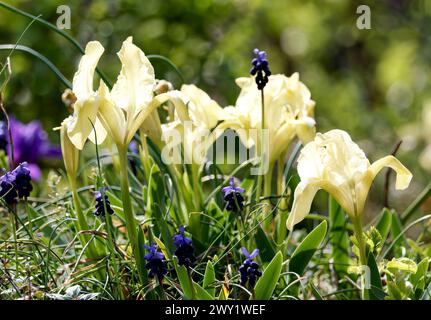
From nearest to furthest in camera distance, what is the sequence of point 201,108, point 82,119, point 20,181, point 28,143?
point 82,119 → point 20,181 → point 201,108 → point 28,143

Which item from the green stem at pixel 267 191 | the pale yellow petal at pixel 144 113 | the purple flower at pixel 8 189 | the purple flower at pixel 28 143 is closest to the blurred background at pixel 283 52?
the purple flower at pixel 28 143

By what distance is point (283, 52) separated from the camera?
5.47 m

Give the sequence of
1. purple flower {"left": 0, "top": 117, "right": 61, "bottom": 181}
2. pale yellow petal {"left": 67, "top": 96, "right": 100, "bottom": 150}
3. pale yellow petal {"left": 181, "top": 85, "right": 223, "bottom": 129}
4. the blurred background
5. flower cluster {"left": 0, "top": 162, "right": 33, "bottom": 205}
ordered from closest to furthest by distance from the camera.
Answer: pale yellow petal {"left": 67, "top": 96, "right": 100, "bottom": 150}
flower cluster {"left": 0, "top": 162, "right": 33, "bottom": 205}
pale yellow petal {"left": 181, "top": 85, "right": 223, "bottom": 129}
purple flower {"left": 0, "top": 117, "right": 61, "bottom": 181}
the blurred background

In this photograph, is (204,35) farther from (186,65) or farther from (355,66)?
(355,66)

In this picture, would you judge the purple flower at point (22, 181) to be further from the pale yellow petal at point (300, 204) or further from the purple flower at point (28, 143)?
the purple flower at point (28, 143)

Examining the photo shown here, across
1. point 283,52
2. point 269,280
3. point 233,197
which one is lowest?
point 269,280

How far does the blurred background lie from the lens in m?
3.34

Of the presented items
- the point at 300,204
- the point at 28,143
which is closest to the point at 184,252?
the point at 300,204

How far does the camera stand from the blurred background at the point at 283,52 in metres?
3.34

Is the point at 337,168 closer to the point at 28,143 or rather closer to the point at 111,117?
the point at 111,117

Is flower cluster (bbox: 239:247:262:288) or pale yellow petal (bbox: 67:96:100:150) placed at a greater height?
pale yellow petal (bbox: 67:96:100:150)

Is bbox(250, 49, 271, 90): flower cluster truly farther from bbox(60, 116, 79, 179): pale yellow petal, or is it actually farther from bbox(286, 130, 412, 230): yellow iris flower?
bbox(60, 116, 79, 179): pale yellow petal

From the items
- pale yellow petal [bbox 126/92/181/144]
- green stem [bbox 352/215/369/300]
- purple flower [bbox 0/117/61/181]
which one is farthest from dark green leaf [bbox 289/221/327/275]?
purple flower [bbox 0/117/61/181]
